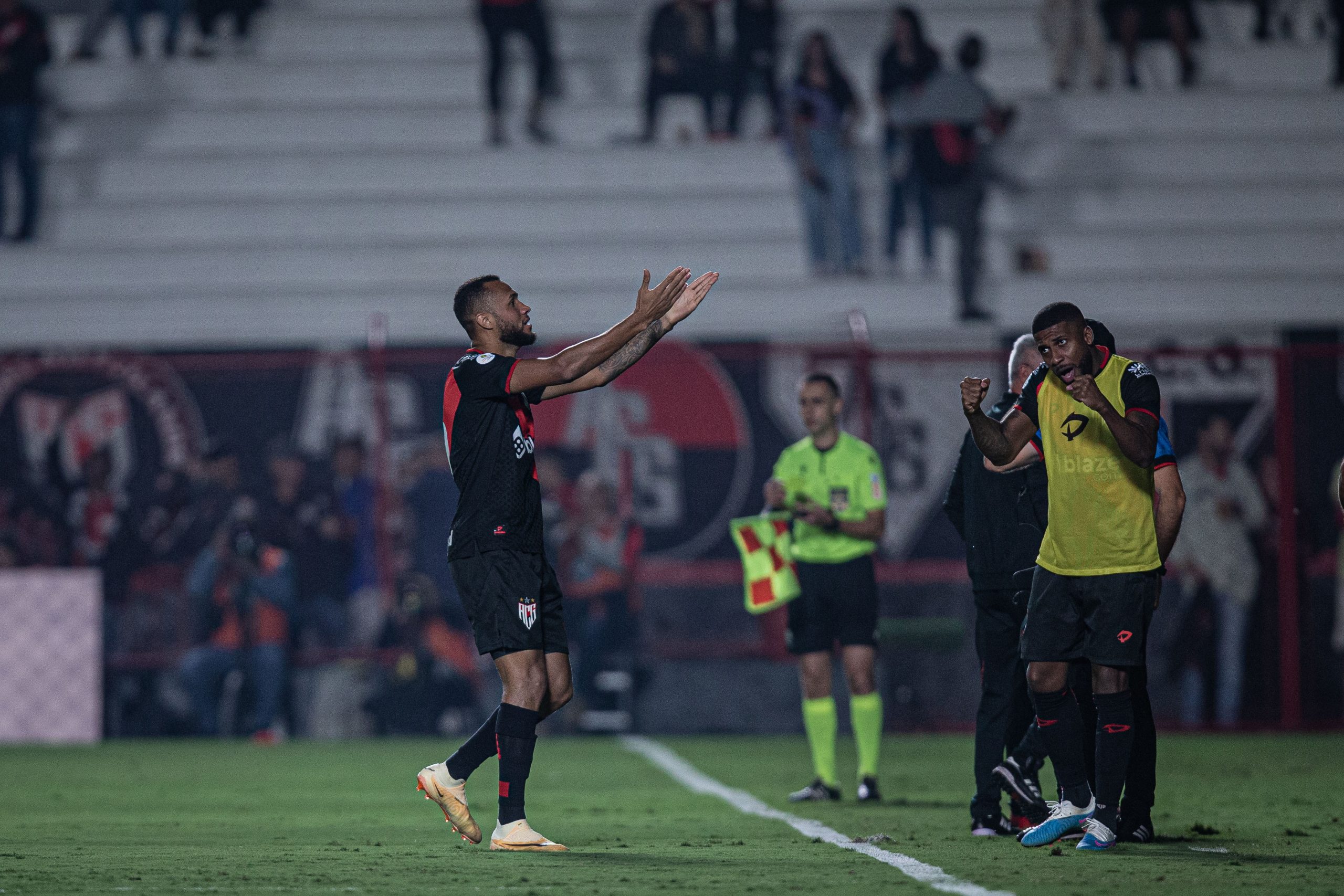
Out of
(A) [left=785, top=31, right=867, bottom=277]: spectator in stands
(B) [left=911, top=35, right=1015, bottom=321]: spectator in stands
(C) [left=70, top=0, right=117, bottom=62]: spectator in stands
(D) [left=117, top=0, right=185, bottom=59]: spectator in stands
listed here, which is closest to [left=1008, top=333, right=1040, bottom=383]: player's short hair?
(B) [left=911, top=35, right=1015, bottom=321]: spectator in stands

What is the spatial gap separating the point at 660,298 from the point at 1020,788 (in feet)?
8.21

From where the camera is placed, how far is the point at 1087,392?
5.82 metres

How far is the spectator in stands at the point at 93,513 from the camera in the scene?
536 inches

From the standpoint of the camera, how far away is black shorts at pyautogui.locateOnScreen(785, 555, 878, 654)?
905 cm

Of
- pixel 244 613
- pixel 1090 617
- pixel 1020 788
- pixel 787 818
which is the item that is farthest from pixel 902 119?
pixel 1090 617

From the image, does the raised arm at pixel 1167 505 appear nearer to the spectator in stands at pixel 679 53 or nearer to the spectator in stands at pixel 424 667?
the spectator in stands at pixel 424 667

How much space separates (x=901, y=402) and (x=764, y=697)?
252 cm

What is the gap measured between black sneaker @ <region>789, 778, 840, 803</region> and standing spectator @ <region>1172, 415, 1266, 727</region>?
18.0 feet

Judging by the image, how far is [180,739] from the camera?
1364 centimetres

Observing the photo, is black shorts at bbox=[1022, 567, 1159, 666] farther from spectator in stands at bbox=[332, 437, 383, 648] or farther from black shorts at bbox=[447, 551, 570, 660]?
spectator in stands at bbox=[332, 437, 383, 648]

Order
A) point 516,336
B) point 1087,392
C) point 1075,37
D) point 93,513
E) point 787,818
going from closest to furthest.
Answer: point 1087,392 < point 516,336 < point 787,818 < point 93,513 < point 1075,37

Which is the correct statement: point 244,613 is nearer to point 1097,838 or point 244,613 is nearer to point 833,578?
point 833,578

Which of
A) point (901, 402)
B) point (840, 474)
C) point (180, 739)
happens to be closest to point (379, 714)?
point (180, 739)

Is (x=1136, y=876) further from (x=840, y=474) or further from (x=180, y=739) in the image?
(x=180, y=739)
